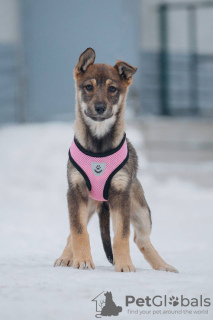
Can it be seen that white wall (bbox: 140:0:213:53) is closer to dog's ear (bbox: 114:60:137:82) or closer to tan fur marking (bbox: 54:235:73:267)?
dog's ear (bbox: 114:60:137:82)

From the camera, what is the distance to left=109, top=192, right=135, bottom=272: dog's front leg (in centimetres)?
338

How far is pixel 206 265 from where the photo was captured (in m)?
3.99

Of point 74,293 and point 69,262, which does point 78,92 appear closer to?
point 69,262

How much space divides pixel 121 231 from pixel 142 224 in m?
0.39

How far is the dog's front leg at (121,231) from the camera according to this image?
3.38 metres

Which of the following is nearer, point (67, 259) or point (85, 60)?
point (85, 60)

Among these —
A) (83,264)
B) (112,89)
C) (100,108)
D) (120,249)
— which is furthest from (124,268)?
(112,89)

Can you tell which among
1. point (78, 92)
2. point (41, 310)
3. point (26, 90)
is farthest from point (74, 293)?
point (26, 90)

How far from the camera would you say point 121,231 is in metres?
3.40

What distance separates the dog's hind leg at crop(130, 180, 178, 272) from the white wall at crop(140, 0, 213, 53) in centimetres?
797

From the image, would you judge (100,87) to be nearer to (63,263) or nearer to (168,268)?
(63,263)

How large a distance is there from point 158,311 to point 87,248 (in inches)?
32.9

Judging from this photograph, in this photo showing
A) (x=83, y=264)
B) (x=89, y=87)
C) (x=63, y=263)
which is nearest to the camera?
(x=83, y=264)

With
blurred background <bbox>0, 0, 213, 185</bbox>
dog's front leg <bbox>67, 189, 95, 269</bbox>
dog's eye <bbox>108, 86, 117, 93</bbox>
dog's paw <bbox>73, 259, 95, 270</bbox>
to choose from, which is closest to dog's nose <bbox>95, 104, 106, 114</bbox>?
dog's eye <bbox>108, 86, 117, 93</bbox>
